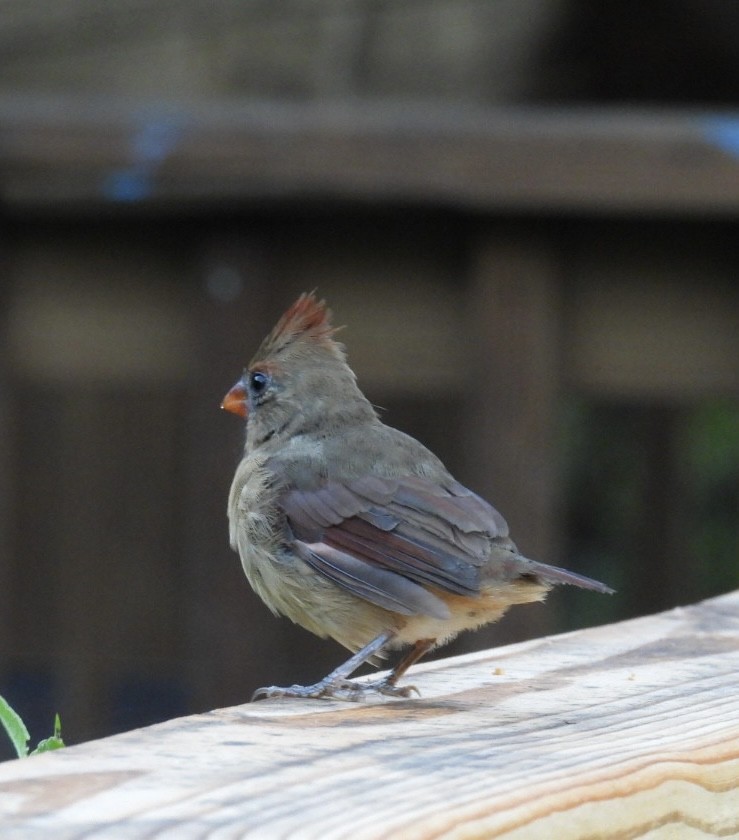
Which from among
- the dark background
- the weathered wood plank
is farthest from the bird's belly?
the dark background

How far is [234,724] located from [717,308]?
2914 mm

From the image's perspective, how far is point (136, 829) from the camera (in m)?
1.27

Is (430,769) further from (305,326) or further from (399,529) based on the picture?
(305,326)

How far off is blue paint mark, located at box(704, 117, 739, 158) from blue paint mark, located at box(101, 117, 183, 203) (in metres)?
1.38

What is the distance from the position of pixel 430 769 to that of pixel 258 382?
2332 millimetres

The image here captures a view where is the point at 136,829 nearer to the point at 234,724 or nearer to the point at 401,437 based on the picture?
the point at 234,724

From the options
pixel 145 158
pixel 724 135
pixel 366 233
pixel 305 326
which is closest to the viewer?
pixel 305 326

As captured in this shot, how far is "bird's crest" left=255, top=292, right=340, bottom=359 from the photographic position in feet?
12.0

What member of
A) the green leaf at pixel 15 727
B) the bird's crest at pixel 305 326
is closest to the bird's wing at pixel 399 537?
the bird's crest at pixel 305 326

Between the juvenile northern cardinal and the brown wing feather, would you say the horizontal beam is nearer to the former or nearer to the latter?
the juvenile northern cardinal

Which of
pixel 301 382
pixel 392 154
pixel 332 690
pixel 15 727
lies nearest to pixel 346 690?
pixel 332 690

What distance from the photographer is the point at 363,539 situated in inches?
119

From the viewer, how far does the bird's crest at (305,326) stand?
366 centimetres

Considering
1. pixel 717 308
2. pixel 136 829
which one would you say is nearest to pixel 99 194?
pixel 717 308
